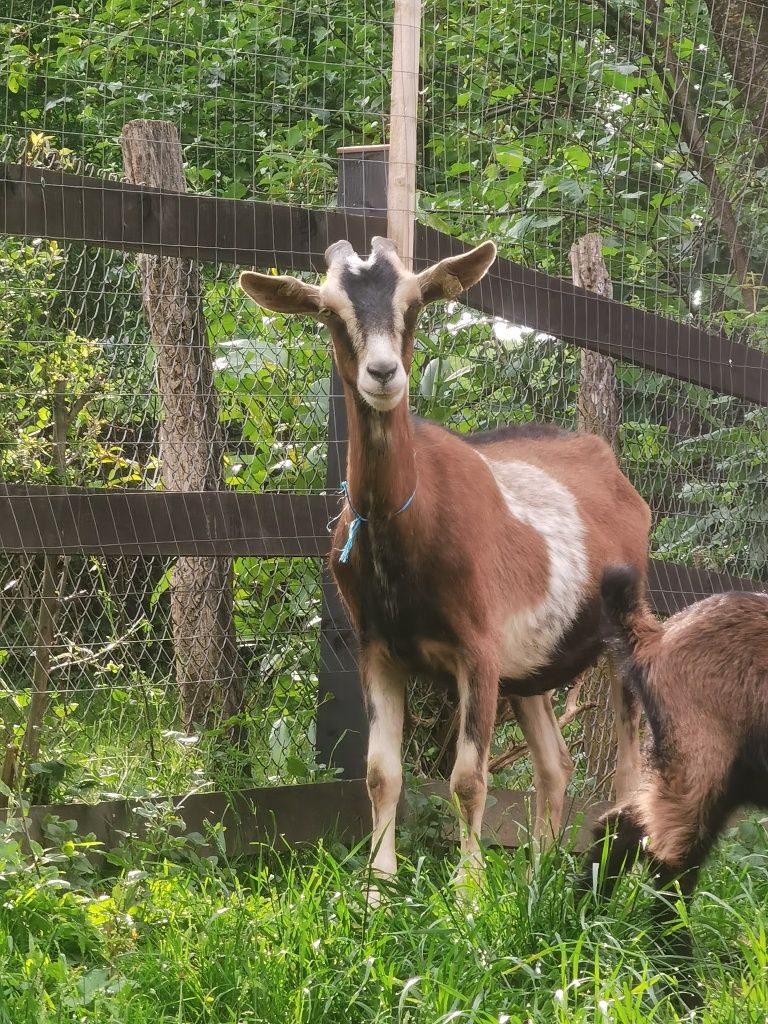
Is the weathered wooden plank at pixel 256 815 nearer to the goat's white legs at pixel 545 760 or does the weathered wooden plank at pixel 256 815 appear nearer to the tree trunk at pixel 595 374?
the goat's white legs at pixel 545 760

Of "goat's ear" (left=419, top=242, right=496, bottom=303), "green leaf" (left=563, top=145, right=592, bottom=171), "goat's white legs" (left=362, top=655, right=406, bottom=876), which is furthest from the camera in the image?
"green leaf" (left=563, top=145, right=592, bottom=171)

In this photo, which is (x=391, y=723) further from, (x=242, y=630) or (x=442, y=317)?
(x=442, y=317)

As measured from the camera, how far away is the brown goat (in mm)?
3477

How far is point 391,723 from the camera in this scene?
4383 mm

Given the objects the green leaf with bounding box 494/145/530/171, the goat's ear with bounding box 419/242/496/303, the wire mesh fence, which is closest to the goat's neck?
the goat's ear with bounding box 419/242/496/303

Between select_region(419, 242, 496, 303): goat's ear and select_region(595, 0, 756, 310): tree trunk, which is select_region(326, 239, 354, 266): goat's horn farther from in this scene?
select_region(595, 0, 756, 310): tree trunk

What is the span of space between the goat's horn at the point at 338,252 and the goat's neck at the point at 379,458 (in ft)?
1.35

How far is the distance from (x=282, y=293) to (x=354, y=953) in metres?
1.97

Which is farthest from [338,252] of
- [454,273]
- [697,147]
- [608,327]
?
[697,147]

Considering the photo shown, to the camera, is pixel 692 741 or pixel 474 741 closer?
pixel 692 741

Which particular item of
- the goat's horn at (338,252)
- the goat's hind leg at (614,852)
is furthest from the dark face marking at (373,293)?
the goat's hind leg at (614,852)

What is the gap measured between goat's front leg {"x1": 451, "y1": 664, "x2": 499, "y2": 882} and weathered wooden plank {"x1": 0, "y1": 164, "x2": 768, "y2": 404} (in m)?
1.55

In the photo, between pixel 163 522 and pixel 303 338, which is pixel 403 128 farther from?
pixel 163 522

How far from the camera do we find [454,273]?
4.21 m
